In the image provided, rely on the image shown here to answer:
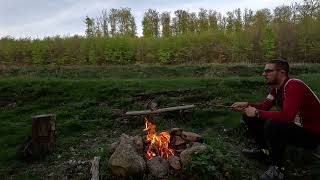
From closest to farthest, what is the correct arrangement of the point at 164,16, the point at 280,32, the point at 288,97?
the point at 288,97, the point at 280,32, the point at 164,16

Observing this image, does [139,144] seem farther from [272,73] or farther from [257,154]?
[272,73]

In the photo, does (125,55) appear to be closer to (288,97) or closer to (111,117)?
(111,117)

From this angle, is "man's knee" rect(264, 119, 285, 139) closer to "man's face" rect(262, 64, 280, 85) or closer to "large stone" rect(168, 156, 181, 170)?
"man's face" rect(262, 64, 280, 85)

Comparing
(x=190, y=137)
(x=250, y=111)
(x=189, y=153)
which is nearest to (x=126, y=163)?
(x=189, y=153)

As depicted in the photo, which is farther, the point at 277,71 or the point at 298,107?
the point at 277,71

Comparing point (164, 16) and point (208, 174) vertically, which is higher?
point (164, 16)

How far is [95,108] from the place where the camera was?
1394 cm

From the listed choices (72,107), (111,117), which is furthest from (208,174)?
(72,107)

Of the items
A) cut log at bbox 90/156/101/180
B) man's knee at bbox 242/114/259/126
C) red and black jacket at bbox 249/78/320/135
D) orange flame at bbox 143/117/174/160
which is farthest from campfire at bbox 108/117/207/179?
red and black jacket at bbox 249/78/320/135

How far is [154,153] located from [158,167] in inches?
20.4

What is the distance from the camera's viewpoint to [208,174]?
7379 millimetres

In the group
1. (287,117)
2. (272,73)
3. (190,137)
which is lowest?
(190,137)

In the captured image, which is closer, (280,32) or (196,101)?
(196,101)

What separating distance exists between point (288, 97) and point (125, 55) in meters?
26.6
